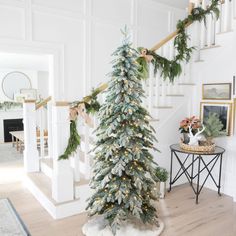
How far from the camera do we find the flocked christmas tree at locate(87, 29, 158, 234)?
2.41 metres

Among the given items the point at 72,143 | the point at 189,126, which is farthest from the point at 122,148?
the point at 189,126

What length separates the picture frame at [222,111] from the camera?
3.42 meters

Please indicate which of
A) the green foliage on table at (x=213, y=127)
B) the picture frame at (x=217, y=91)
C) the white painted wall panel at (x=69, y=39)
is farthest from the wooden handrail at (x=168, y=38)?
the white painted wall panel at (x=69, y=39)

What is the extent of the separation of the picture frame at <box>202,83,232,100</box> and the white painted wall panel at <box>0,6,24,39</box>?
2.88 m

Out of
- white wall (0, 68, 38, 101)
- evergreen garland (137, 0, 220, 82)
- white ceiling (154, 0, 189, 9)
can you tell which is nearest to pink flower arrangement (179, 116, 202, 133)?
evergreen garland (137, 0, 220, 82)

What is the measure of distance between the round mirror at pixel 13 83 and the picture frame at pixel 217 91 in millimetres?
6670

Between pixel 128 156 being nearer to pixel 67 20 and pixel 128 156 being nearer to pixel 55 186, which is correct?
pixel 55 186

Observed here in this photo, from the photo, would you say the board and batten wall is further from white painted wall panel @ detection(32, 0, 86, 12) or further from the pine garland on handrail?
the pine garland on handrail

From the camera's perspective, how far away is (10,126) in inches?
324

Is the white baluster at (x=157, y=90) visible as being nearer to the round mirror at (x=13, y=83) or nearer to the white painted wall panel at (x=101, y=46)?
the white painted wall panel at (x=101, y=46)

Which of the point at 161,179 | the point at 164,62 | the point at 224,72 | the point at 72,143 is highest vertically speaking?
the point at 164,62

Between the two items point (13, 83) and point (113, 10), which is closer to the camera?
point (113, 10)

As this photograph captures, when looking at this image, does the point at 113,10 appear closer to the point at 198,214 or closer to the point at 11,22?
the point at 11,22

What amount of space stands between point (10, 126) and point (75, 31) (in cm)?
538
